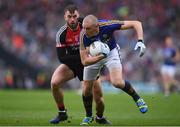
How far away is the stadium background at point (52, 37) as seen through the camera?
30141 millimetres

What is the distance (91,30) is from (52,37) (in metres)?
20.4

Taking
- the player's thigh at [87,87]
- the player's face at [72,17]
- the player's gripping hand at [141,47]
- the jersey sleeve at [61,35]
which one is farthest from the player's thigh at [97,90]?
the player's gripping hand at [141,47]

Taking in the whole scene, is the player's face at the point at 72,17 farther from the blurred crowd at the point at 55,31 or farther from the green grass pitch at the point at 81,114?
the blurred crowd at the point at 55,31

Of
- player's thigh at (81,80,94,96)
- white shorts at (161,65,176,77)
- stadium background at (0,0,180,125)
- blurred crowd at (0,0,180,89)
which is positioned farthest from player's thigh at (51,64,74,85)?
blurred crowd at (0,0,180,89)

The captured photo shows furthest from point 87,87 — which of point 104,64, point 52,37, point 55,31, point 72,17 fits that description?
point 55,31

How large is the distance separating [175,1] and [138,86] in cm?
553

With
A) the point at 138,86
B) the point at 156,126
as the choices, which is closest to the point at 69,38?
the point at 156,126

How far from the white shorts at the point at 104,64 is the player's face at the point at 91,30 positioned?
53 cm

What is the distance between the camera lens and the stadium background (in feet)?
98.9

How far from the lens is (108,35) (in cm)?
1098

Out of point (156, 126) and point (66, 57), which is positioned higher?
point (66, 57)

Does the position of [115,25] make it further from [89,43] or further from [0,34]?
[0,34]

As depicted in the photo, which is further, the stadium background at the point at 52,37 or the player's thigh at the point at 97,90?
the stadium background at the point at 52,37

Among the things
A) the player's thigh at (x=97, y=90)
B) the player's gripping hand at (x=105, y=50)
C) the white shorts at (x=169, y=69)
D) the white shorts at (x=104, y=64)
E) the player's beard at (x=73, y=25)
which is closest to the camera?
the player's gripping hand at (x=105, y=50)
